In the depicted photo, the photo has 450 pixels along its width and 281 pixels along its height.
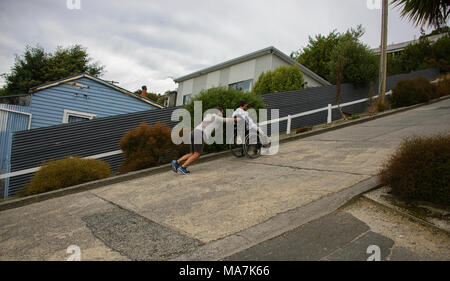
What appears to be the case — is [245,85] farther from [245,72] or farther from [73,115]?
[73,115]

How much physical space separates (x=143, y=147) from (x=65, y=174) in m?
2.04

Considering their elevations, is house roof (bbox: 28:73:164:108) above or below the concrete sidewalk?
above

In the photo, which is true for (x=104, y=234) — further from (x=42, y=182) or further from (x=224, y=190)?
(x=42, y=182)

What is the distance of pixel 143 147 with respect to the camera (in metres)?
7.84

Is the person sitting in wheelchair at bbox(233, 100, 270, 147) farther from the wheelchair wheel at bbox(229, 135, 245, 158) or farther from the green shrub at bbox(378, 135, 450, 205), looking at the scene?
the green shrub at bbox(378, 135, 450, 205)

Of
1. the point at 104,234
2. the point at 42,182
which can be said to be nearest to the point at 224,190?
the point at 104,234

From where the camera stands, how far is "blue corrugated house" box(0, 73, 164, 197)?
11.1 m

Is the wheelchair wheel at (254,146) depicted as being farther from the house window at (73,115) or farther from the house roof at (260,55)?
the house roof at (260,55)

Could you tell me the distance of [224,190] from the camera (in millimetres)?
5125

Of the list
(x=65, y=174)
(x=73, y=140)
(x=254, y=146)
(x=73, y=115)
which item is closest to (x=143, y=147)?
(x=65, y=174)

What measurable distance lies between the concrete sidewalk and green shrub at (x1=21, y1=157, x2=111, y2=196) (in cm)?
76

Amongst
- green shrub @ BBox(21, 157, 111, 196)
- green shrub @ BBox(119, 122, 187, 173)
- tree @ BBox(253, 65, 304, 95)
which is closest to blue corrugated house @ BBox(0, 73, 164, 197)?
green shrub @ BBox(21, 157, 111, 196)

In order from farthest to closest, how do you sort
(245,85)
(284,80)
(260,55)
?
(245,85) < (260,55) < (284,80)
